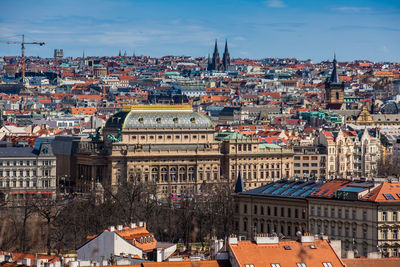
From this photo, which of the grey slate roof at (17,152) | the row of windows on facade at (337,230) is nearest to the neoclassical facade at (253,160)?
the grey slate roof at (17,152)

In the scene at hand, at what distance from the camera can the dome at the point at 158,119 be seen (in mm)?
116375

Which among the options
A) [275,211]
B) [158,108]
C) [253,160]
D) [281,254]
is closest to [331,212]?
[275,211]

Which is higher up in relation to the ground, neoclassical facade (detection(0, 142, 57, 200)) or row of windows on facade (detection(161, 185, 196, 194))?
neoclassical facade (detection(0, 142, 57, 200))

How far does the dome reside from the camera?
11638cm

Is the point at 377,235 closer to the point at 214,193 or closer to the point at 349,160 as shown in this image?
the point at 214,193

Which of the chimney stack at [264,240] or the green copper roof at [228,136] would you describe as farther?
the green copper roof at [228,136]

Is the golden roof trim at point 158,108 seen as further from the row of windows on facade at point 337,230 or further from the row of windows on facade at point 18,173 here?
the row of windows on facade at point 337,230

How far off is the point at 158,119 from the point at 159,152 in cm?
256

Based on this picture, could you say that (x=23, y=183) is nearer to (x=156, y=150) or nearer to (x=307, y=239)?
(x=156, y=150)

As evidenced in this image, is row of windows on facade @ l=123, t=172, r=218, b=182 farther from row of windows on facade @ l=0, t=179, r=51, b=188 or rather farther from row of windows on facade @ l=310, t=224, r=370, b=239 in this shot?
row of windows on facade @ l=310, t=224, r=370, b=239

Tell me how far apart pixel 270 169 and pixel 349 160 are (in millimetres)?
10952

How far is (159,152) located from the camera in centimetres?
11619

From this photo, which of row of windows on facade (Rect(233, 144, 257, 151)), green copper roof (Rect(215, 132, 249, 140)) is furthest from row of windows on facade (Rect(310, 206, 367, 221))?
green copper roof (Rect(215, 132, 249, 140))

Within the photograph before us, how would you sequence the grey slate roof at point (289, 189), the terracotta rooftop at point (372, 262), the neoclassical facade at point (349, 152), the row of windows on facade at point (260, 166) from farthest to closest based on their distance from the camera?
the neoclassical facade at point (349, 152)
the row of windows on facade at point (260, 166)
the grey slate roof at point (289, 189)
the terracotta rooftop at point (372, 262)
